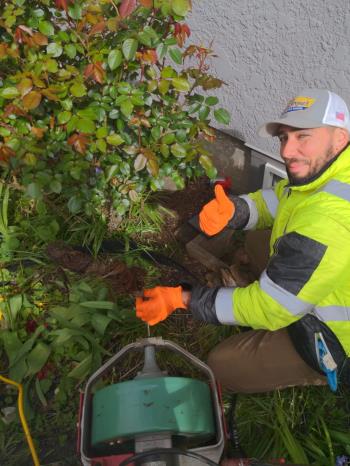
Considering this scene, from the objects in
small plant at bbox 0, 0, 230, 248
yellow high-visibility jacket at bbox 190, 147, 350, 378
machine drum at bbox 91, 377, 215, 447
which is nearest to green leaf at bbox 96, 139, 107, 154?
small plant at bbox 0, 0, 230, 248

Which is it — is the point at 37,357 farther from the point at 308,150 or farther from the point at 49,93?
the point at 308,150

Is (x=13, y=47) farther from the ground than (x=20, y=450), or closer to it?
farther from the ground

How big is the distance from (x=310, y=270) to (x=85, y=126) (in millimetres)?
1075

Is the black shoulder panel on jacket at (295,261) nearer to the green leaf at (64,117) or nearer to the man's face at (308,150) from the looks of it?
the man's face at (308,150)

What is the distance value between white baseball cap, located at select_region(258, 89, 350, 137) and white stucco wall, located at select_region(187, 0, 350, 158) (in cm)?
65

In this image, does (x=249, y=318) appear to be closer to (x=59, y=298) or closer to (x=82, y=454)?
(x=82, y=454)

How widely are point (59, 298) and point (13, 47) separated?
52.9 inches

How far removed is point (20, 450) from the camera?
190cm

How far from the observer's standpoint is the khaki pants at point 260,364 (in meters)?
1.79

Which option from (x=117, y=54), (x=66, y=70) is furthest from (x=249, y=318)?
(x=66, y=70)

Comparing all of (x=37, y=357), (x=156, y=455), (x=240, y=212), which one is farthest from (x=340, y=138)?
(x=37, y=357)

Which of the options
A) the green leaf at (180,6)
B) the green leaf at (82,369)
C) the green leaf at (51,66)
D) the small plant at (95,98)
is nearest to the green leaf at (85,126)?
the small plant at (95,98)

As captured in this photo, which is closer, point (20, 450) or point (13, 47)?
point (13, 47)

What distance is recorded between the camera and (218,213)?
203 centimetres
